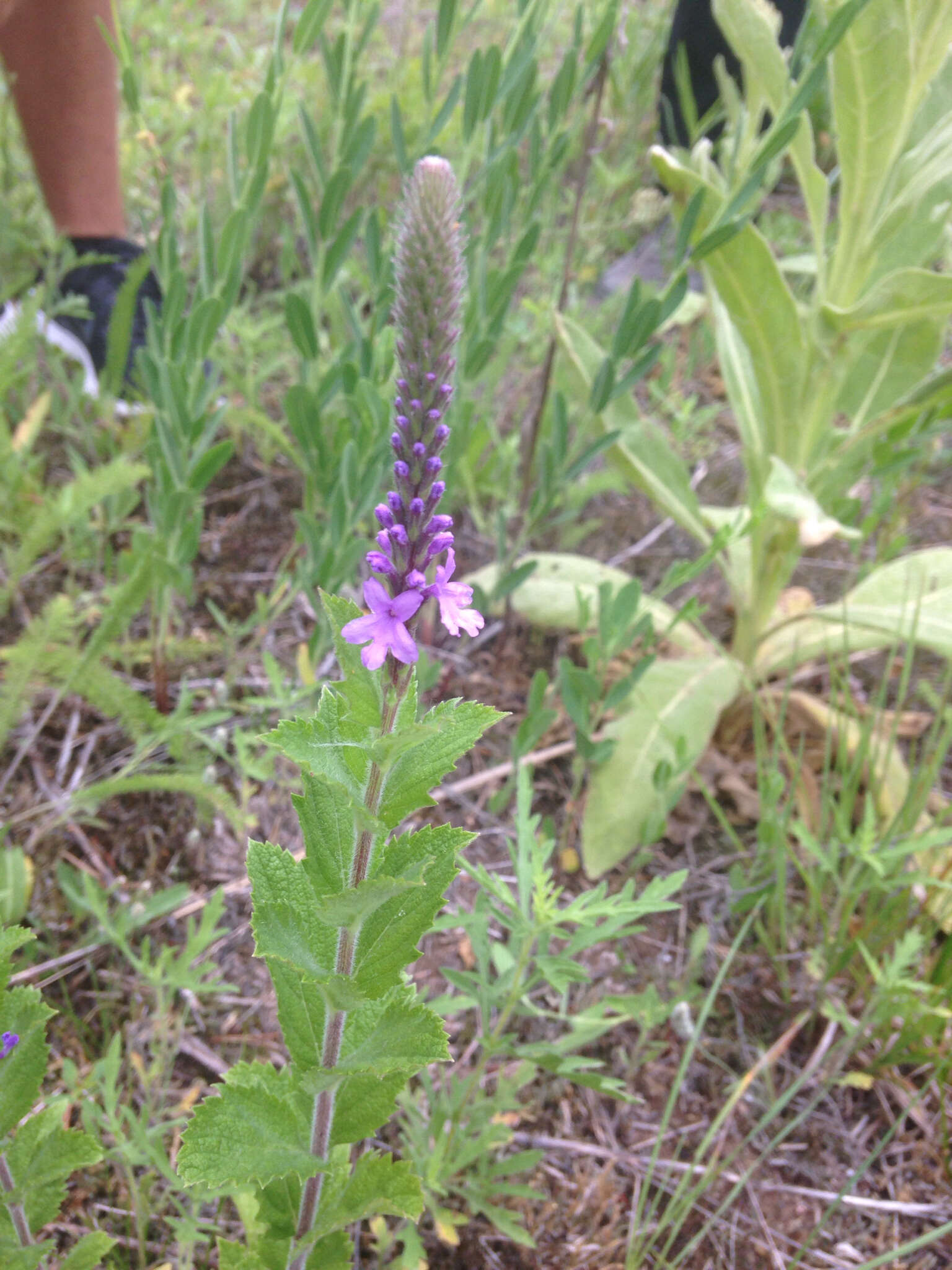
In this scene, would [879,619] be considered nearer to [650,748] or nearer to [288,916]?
[650,748]

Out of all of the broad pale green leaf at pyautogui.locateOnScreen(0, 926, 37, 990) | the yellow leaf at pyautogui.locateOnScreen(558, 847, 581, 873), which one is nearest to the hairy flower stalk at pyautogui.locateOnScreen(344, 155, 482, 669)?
the broad pale green leaf at pyautogui.locateOnScreen(0, 926, 37, 990)

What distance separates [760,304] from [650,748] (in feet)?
3.57

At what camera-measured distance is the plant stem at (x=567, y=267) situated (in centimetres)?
227

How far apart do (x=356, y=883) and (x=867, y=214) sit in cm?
196

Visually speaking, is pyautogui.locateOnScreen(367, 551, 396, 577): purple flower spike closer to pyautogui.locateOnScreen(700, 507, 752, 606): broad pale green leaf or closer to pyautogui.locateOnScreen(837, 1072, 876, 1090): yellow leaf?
pyautogui.locateOnScreen(837, 1072, 876, 1090): yellow leaf

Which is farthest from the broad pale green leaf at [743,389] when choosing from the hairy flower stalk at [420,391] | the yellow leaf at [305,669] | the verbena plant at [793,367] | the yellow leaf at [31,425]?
the yellow leaf at [31,425]

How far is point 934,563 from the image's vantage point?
2.41m

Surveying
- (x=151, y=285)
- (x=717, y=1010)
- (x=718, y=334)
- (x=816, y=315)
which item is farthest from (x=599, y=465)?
(x=717, y=1010)

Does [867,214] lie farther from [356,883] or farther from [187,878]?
[187,878]

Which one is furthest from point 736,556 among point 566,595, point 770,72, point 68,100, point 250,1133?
point 68,100

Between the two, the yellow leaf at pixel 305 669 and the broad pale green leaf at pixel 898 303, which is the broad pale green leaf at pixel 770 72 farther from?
the yellow leaf at pixel 305 669

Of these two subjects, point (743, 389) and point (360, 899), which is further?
point (743, 389)

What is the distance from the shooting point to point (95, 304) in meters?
2.90

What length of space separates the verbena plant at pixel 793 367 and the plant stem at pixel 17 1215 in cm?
118
